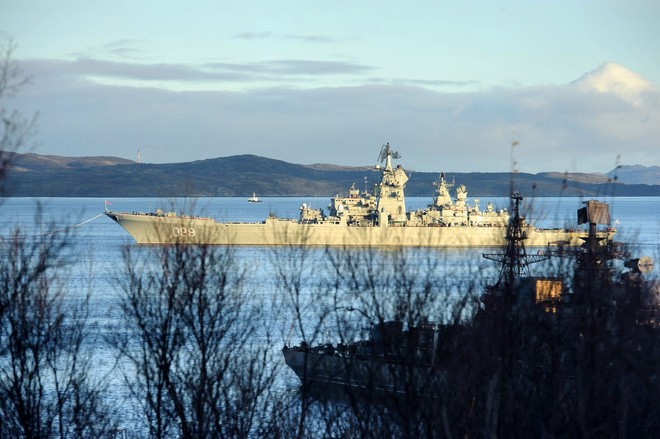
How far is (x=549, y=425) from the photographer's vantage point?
1569 centimetres

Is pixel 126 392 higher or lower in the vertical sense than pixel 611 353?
lower


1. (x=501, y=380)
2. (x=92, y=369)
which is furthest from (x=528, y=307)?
(x=92, y=369)

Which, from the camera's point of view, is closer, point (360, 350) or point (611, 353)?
point (611, 353)

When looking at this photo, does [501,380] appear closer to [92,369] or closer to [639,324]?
[639,324]

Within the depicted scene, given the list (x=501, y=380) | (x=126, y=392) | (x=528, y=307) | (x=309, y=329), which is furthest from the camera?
(x=309, y=329)

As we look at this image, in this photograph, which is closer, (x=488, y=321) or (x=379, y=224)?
(x=488, y=321)

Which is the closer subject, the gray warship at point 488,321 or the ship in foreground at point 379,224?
the gray warship at point 488,321

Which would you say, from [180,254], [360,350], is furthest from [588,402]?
[360,350]

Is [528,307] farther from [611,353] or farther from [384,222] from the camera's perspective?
[384,222]

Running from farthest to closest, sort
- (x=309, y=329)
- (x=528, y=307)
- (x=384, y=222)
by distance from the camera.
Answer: (x=384, y=222) < (x=309, y=329) < (x=528, y=307)

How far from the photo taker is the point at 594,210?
96.4 ft

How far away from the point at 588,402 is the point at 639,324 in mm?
7230

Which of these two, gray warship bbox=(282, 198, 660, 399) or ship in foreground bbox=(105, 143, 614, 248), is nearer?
gray warship bbox=(282, 198, 660, 399)

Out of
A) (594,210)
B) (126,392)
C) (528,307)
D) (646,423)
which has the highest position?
(594,210)
